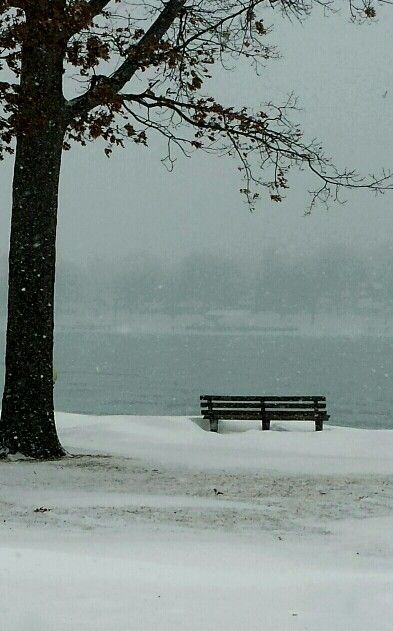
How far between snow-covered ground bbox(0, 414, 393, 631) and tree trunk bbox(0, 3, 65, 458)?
0.96 m

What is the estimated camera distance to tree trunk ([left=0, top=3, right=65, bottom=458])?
44.0ft

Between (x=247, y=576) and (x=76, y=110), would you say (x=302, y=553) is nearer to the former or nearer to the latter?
(x=247, y=576)

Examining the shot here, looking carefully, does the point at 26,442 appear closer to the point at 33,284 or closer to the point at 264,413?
the point at 33,284

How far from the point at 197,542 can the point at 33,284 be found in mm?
6955

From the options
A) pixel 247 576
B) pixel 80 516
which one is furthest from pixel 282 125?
pixel 247 576

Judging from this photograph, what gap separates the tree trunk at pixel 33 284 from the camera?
1340cm

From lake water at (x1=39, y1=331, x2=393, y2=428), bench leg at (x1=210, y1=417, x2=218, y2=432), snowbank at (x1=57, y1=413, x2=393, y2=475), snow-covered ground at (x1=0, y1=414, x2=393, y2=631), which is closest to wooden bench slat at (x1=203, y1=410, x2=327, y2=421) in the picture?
bench leg at (x1=210, y1=417, x2=218, y2=432)

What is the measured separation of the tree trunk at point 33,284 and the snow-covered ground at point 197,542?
96 cm

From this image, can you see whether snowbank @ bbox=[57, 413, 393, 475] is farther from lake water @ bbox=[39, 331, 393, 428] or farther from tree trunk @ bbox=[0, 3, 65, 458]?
lake water @ bbox=[39, 331, 393, 428]

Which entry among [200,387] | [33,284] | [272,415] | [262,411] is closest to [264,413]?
[262,411]

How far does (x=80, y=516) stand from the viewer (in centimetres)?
855

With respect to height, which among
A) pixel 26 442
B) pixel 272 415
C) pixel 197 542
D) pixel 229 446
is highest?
pixel 272 415

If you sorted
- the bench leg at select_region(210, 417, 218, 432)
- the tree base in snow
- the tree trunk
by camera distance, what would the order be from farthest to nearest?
the bench leg at select_region(210, 417, 218, 432)
the tree trunk
the tree base in snow

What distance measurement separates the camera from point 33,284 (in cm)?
1353
